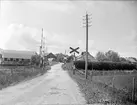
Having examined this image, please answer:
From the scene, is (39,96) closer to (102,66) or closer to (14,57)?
(102,66)

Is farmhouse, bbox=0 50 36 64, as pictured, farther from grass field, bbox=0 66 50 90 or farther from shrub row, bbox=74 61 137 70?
grass field, bbox=0 66 50 90

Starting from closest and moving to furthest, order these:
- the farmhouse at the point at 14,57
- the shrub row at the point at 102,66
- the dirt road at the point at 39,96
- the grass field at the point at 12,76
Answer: the dirt road at the point at 39,96, the grass field at the point at 12,76, the shrub row at the point at 102,66, the farmhouse at the point at 14,57

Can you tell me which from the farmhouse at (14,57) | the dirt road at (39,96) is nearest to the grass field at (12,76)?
the dirt road at (39,96)

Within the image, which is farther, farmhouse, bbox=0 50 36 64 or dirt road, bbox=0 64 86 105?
farmhouse, bbox=0 50 36 64

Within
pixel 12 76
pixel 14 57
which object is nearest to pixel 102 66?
pixel 12 76

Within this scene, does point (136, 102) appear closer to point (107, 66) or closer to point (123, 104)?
point (123, 104)

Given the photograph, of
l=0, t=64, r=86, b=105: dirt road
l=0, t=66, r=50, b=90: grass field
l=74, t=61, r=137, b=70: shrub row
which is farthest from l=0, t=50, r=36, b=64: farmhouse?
l=0, t=64, r=86, b=105: dirt road

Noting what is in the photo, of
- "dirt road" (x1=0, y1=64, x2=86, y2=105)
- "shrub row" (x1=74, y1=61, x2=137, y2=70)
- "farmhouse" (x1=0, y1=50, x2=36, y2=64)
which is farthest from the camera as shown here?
"farmhouse" (x1=0, y1=50, x2=36, y2=64)

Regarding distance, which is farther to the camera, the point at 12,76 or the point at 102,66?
the point at 102,66

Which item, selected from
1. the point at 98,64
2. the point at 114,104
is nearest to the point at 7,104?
the point at 114,104

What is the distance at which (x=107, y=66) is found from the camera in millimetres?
53031

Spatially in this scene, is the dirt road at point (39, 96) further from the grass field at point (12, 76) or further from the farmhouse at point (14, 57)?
the farmhouse at point (14, 57)

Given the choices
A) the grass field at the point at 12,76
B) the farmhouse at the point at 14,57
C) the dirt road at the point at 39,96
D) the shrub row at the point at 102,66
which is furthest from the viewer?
the farmhouse at the point at 14,57

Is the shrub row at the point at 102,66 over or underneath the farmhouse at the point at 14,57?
underneath
